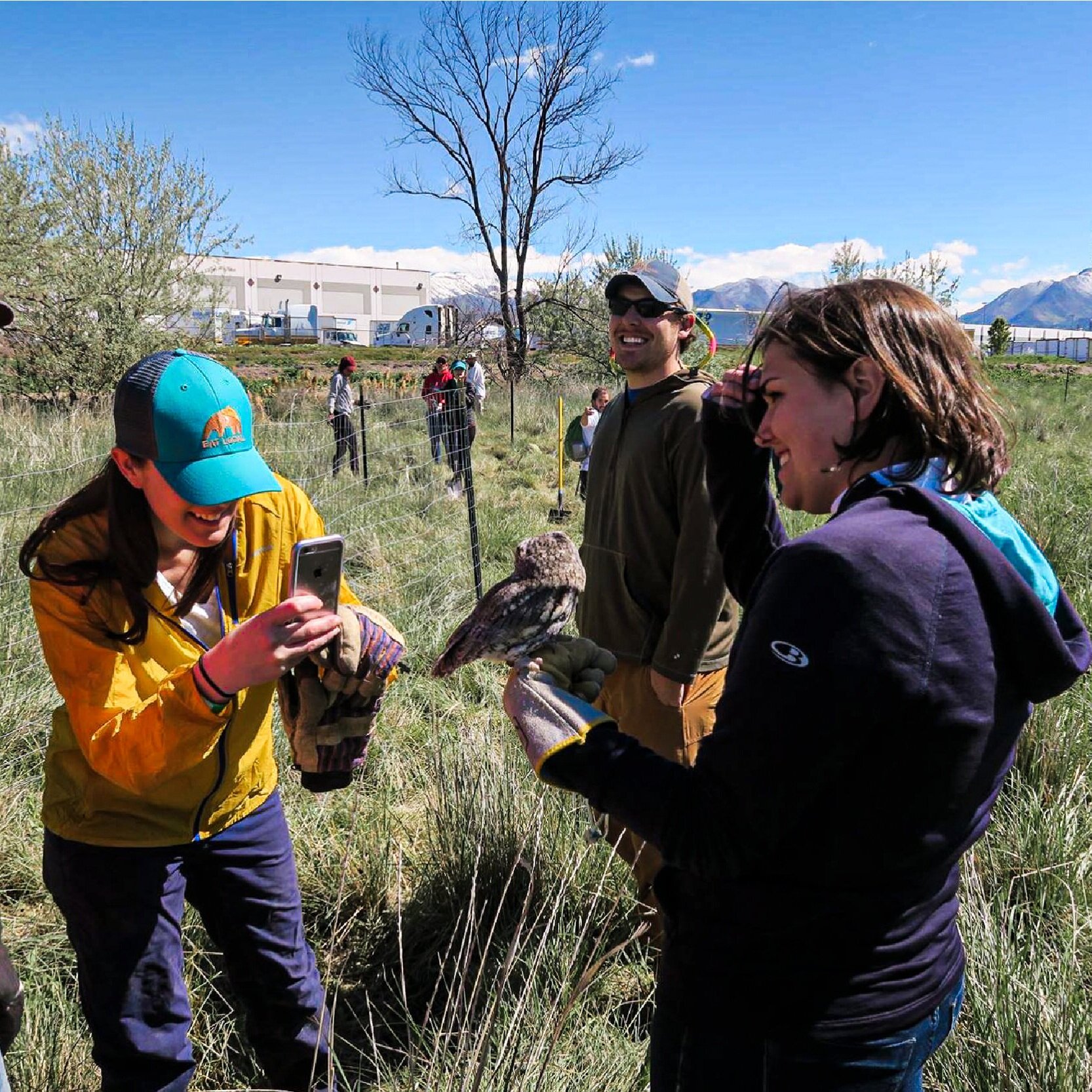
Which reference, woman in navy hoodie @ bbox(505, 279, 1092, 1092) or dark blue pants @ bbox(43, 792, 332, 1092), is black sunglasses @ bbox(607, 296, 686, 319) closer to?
woman in navy hoodie @ bbox(505, 279, 1092, 1092)

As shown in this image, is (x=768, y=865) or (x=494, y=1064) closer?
(x=768, y=865)

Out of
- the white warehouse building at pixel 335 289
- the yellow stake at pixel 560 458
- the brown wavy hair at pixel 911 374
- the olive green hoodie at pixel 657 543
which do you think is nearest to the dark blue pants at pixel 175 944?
the olive green hoodie at pixel 657 543

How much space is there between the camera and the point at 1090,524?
21.6ft

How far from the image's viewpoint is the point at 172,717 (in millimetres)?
1588

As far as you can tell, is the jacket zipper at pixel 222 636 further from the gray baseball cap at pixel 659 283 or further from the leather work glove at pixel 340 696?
the gray baseball cap at pixel 659 283

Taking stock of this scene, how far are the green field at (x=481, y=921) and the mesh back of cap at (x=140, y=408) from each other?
1.00m

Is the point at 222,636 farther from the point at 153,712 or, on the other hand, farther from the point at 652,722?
the point at 652,722

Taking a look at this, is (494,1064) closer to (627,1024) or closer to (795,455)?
(627,1024)

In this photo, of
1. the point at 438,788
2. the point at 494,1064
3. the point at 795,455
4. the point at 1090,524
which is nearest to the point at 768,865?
the point at 795,455

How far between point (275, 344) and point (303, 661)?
60.2 meters

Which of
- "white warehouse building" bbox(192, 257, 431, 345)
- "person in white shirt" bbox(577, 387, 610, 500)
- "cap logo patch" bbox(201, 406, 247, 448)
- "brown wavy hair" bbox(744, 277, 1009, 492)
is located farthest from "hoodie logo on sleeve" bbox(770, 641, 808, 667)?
"white warehouse building" bbox(192, 257, 431, 345)

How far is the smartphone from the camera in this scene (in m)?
1.63

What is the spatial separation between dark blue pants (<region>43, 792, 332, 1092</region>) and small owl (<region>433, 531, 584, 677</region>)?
0.80 meters

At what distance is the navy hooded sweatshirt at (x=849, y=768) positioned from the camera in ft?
3.61
